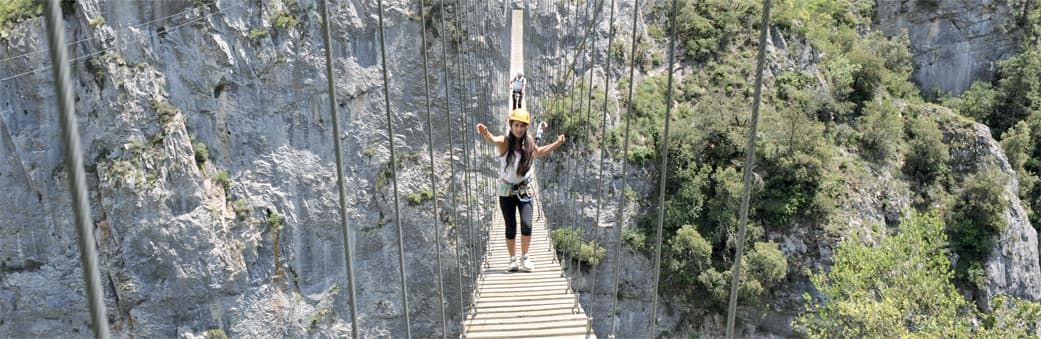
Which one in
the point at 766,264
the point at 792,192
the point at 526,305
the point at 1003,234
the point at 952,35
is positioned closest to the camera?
the point at 526,305

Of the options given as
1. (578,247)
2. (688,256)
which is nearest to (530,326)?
(578,247)

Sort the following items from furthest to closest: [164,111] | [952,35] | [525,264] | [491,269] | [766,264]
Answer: [952,35] < [766,264] < [164,111] < [491,269] < [525,264]

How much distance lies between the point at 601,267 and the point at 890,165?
8231 millimetres

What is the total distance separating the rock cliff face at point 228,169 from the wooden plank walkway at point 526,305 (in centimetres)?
719

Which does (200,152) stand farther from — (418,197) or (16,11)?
(418,197)

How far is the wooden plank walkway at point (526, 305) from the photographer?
363 cm

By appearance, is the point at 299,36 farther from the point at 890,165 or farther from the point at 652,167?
the point at 890,165

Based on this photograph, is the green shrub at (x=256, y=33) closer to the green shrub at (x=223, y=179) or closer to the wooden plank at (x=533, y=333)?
the green shrub at (x=223, y=179)

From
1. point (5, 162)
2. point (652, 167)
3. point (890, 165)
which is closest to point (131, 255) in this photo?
point (5, 162)

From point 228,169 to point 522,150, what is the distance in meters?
12.0

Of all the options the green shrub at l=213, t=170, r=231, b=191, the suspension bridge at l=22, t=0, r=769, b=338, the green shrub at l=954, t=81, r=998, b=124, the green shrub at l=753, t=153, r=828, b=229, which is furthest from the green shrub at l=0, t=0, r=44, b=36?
the green shrub at l=954, t=81, r=998, b=124

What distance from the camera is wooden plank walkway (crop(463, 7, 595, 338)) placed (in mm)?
3631

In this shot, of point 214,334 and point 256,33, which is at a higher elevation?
point 256,33

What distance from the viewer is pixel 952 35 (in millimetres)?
21969
